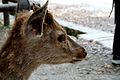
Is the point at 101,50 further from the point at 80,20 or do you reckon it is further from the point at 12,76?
the point at 12,76

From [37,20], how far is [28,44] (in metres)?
0.29

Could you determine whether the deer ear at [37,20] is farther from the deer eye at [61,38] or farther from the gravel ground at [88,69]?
the gravel ground at [88,69]

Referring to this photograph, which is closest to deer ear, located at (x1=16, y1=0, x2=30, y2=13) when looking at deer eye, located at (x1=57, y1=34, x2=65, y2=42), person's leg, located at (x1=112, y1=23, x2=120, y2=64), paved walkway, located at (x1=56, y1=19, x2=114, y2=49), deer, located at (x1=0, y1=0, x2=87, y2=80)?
deer, located at (x1=0, y1=0, x2=87, y2=80)

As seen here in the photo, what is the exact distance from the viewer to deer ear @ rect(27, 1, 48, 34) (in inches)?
140

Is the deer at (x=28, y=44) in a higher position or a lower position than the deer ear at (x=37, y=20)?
lower

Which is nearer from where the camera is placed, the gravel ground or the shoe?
the gravel ground

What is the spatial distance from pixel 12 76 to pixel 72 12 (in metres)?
9.68

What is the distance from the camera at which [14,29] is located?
3783 millimetres

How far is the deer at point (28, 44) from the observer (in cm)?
371

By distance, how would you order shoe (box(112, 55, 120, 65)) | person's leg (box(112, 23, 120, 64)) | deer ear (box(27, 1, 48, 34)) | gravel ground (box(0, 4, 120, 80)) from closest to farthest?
deer ear (box(27, 1, 48, 34)) < gravel ground (box(0, 4, 120, 80)) < person's leg (box(112, 23, 120, 64)) < shoe (box(112, 55, 120, 65))

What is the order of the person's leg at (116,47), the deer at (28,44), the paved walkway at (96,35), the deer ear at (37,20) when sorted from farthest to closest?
the paved walkway at (96,35) < the person's leg at (116,47) < the deer at (28,44) < the deer ear at (37,20)

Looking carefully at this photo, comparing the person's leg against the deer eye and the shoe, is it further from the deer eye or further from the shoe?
the deer eye

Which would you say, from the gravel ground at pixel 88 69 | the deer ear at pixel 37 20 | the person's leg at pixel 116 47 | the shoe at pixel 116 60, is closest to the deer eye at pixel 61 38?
the deer ear at pixel 37 20

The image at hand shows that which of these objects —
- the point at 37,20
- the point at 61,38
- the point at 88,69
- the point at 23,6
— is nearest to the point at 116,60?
the point at 88,69
